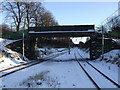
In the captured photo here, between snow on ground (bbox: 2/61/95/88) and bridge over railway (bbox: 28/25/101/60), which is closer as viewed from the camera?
snow on ground (bbox: 2/61/95/88)

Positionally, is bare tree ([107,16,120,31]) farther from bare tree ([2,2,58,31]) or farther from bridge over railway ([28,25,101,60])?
bare tree ([2,2,58,31])

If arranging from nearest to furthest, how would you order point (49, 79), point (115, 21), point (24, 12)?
point (49, 79)
point (115, 21)
point (24, 12)

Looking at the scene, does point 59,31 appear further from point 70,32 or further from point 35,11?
point 35,11

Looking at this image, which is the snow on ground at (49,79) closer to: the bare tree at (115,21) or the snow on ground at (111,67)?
the snow on ground at (111,67)

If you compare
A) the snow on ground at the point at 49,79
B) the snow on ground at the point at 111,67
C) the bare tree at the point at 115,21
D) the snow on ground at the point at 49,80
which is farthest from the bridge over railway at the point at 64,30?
the snow on ground at the point at 49,80

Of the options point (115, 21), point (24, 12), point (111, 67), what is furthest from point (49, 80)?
point (24, 12)

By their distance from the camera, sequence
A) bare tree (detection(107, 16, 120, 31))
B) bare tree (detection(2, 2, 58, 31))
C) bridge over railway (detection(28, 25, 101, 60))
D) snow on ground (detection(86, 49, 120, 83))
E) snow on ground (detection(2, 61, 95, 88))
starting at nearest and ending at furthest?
snow on ground (detection(2, 61, 95, 88))
snow on ground (detection(86, 49, 120, 83))
bare tree (detection(107, 16, 120, 31))
bridge over railway (detection(28, 25, 101, 60))
bare tree (detection(2, 2, 58, 31))

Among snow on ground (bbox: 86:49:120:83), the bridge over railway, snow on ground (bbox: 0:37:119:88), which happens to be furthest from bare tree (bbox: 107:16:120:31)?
snow on ground (bbox: 0:37:119:88)

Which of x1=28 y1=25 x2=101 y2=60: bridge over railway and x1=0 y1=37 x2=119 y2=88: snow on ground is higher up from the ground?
x1=28 y1=25 x2=101 y2=60: bridge over railway

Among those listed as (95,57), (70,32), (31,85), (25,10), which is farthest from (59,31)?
(25,10)

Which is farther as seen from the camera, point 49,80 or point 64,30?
point 64,30

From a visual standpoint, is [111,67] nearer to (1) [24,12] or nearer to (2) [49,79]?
(2) [49,79]

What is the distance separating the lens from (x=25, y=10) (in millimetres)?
49781

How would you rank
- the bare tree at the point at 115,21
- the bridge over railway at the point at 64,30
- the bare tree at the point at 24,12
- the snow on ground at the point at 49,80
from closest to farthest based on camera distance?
the snow on ground at the point at 49,80 → the bare tree at the point at 115,21 → the bridge over railway at the point at 64,30 → the bare tree at the point at 24,12
